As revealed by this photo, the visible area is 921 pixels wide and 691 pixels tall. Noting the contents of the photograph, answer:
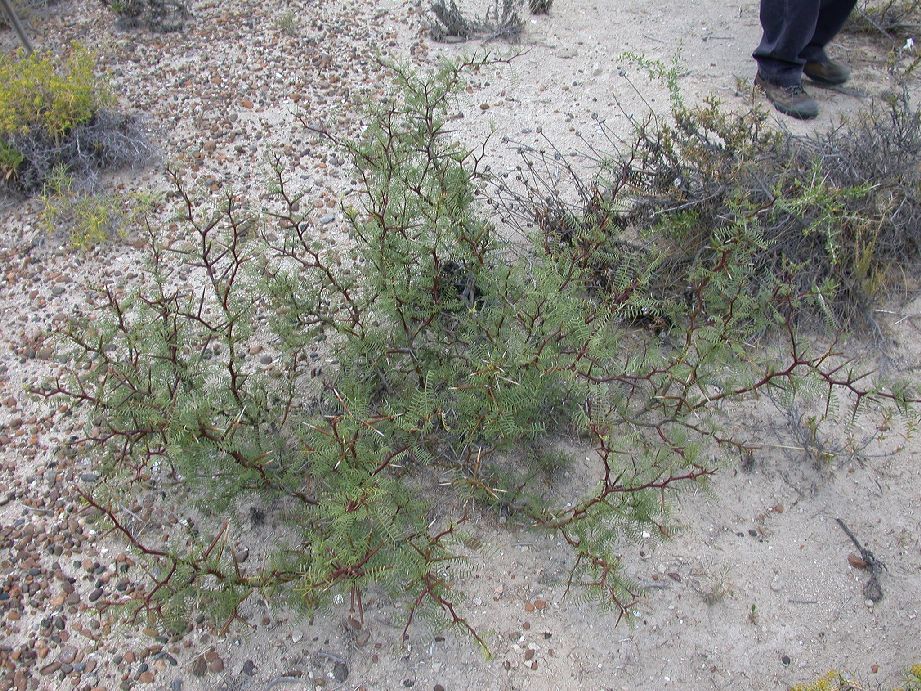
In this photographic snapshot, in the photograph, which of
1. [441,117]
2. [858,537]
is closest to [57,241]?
[441,117]

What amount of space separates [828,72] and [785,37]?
0.52 meters

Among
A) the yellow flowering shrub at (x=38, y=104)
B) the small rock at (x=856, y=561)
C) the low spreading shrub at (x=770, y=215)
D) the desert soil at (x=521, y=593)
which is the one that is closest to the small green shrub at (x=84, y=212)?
the desert soil at (x=521, y=593)

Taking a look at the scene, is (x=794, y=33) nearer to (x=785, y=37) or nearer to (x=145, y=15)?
(x=785, y=37)

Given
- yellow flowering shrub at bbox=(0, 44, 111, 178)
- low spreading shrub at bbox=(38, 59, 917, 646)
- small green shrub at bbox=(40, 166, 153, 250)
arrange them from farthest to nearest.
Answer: yellow flowering shrub at bbox=(0, 44, 111, 178) < small green shrub at bbox=(40, 166, 153, 250) < low spreading shrub at bbox=(38, 59, 917, 646)

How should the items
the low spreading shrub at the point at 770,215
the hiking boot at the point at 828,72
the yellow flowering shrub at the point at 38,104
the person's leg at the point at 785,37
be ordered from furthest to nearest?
the hiking boot at the point at 828,72 < the person's leg at the point at 785,37 < the yellow flowering shrub at the point at 38,104 < the low spreading shrub at the point at 770,215

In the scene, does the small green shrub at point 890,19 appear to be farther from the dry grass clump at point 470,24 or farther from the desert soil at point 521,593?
the desert soil at point 521,593

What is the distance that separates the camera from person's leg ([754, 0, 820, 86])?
4.23 metres

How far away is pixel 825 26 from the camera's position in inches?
181

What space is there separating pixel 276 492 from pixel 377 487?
0.55 meters

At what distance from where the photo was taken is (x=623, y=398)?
2.79 m

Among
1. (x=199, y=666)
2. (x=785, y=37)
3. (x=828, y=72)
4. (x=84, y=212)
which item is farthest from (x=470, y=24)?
(x=199, y=666)

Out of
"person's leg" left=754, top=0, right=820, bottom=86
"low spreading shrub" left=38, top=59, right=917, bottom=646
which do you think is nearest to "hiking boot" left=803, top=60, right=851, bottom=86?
"person's leg" left=754, top=0, right=820, bottom=86

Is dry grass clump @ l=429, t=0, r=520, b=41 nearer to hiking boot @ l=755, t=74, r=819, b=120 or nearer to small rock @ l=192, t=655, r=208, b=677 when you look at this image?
hiking boot @ l=755, t=74, r=819, b=120

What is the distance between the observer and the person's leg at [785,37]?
4.23 metres
